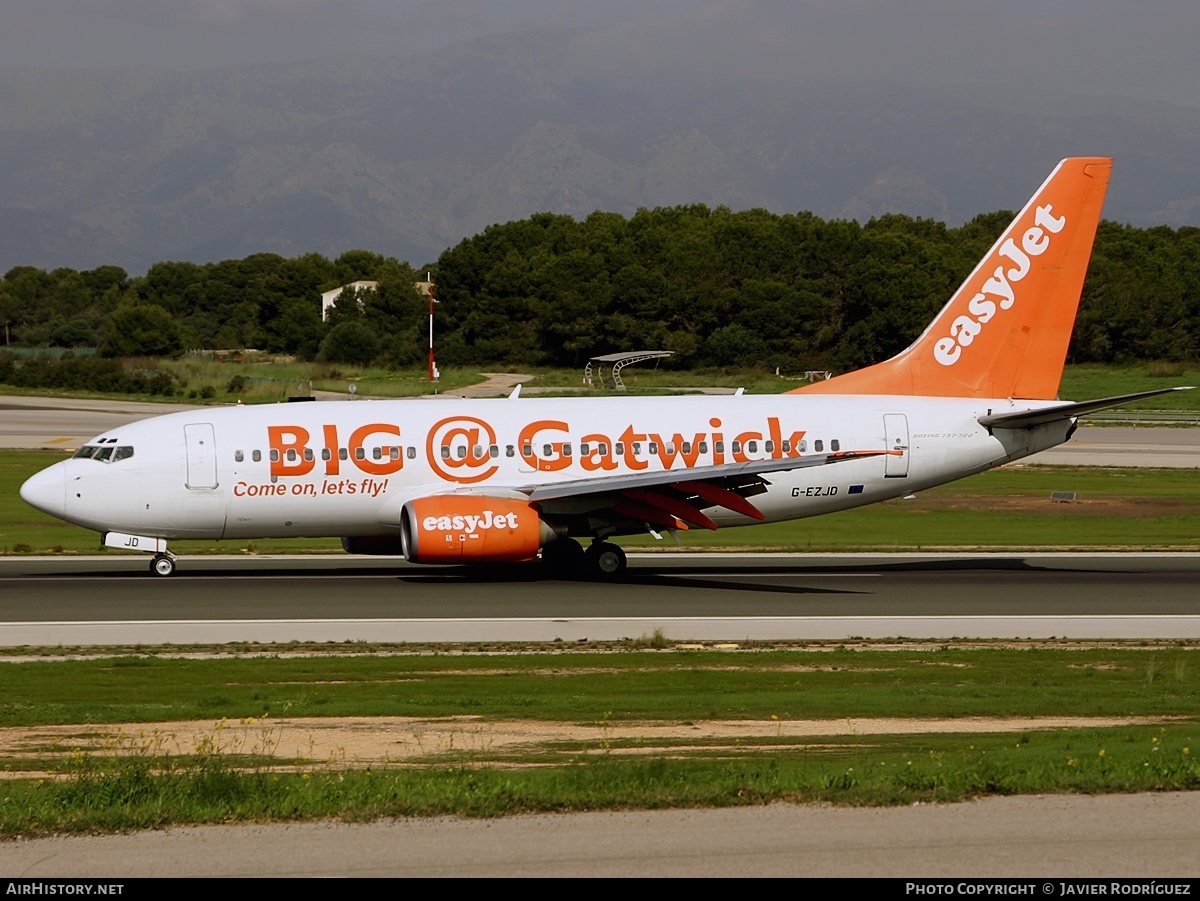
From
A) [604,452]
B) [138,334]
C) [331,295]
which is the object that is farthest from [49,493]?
[331,295]

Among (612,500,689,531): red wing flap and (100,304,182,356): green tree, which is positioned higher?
(100,304,182,356): green tree

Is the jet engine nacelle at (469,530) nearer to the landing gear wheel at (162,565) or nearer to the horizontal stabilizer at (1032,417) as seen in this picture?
the landing gear wheel at (162,565)

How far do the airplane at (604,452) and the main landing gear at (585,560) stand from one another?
0.05 metres

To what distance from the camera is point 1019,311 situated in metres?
34.3

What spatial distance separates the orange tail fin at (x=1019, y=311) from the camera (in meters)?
34.1

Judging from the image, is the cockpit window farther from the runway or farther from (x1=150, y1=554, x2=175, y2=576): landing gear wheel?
the runway

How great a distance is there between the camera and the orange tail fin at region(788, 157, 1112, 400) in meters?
34.1

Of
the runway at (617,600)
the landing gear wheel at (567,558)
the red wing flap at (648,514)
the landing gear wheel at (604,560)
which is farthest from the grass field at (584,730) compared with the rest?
the landing gear wheel at (567,558)

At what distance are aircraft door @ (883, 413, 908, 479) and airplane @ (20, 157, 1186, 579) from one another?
4cm

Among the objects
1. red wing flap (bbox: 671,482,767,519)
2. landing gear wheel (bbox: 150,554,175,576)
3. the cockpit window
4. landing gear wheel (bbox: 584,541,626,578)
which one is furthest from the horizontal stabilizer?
the cockpit window

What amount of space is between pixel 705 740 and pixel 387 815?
17.2ft

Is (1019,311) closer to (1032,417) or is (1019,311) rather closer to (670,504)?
(1032,417)

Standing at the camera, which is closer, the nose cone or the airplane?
the nose cone

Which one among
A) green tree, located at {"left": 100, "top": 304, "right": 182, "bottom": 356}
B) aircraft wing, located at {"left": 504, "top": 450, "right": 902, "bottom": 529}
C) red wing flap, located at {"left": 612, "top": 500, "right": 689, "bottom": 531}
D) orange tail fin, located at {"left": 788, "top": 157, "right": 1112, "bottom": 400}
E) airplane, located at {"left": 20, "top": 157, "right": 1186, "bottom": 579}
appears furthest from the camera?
green tree, located at {"left": 100, "top": 304, "right": 182, "bottom": 356}
